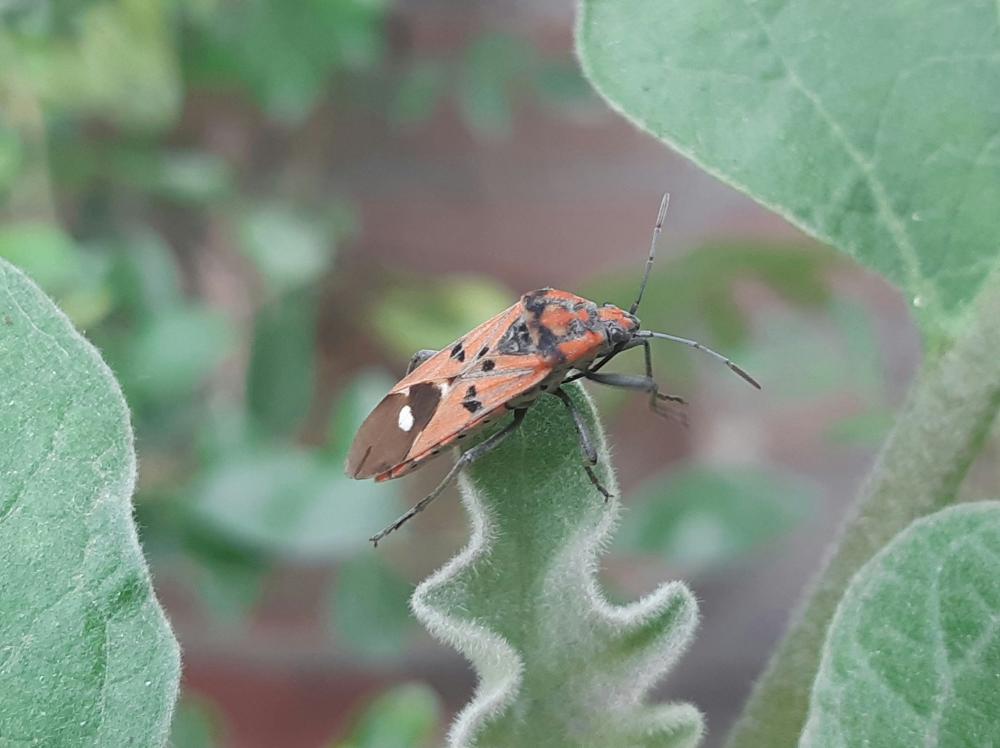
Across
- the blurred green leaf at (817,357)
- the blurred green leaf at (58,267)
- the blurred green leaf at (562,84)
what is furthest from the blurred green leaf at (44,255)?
the blurred green leaf at (562,84)

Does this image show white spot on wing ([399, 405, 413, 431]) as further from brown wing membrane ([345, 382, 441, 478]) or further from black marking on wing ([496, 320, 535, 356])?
black marking on wing ([496, 320, 535, 356])

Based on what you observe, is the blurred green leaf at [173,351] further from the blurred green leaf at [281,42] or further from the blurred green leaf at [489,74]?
the blurred green leaf at [489,74]

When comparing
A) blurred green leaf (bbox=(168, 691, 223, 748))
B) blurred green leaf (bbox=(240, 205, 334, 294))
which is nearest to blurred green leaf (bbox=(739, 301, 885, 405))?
blurred green leaf (bbox=(240, 205, 334, 294))

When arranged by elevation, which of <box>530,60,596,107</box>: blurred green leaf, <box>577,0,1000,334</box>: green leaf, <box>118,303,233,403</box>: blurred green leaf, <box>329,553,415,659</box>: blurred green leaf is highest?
<box>577,0,1000,334</box>: green leaf

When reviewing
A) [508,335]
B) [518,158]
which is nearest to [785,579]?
[518,158]

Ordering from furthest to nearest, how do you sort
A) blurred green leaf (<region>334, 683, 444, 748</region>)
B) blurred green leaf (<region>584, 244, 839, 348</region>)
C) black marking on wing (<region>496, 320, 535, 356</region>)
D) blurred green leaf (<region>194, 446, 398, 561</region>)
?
blurred green leaf (<region>584, 244, 839, 348</region>) → blurred green leaf (<region>194, 446, 398, 561</region>) → blurred green leaf (<region>334, 683, 444, 748</region>) → black marking on wing (<region>496, 320, 535, 356</region>)

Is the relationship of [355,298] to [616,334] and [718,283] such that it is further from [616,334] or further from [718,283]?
[616,334]

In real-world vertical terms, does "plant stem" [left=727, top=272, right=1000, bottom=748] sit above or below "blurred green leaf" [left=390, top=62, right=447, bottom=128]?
above
